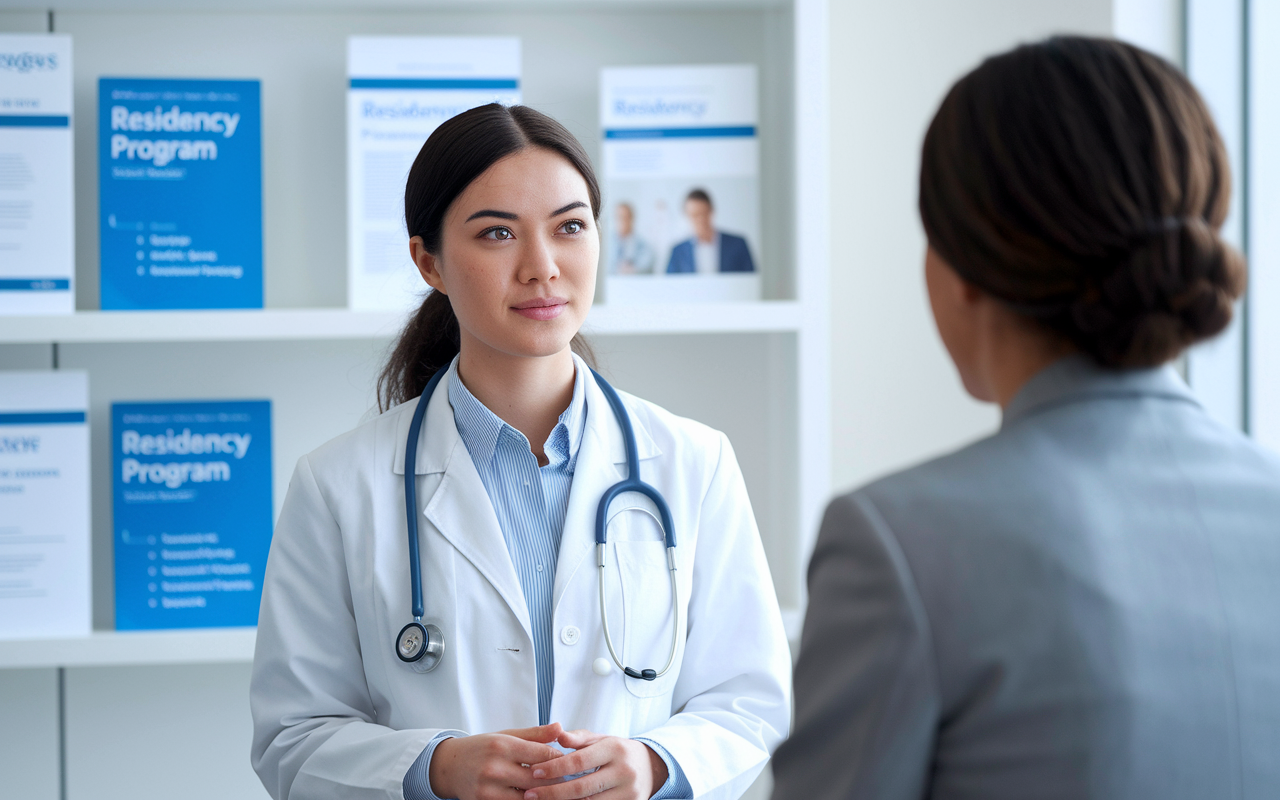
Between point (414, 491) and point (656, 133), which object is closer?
point (414, 491)

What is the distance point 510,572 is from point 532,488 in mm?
131

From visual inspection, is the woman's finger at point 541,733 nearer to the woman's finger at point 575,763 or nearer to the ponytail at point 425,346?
the woman's finger at point 575,763

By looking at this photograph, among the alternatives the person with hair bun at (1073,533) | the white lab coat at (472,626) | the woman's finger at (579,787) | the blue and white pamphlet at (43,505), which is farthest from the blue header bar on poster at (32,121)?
the person with hair bun at (1073,533)

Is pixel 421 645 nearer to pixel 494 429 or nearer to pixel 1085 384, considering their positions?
pixel 494 429

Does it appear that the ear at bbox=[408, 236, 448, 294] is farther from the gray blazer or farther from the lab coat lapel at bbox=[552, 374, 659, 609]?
the gray blazer

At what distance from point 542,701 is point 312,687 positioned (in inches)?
11.0

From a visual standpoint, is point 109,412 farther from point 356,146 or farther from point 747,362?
point 747,362

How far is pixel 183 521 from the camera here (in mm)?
A: 1748

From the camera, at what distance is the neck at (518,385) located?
130 cm

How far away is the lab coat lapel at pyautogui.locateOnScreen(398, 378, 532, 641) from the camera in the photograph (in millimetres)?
1194

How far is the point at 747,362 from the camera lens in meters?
2.00

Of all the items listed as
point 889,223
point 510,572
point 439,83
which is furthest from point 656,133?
point 510,572

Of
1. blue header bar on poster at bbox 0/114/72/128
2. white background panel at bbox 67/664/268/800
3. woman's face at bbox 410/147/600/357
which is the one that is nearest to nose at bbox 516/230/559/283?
woman's face at bbox 410/147/600/357

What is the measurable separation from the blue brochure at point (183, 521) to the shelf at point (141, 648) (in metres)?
0.06
